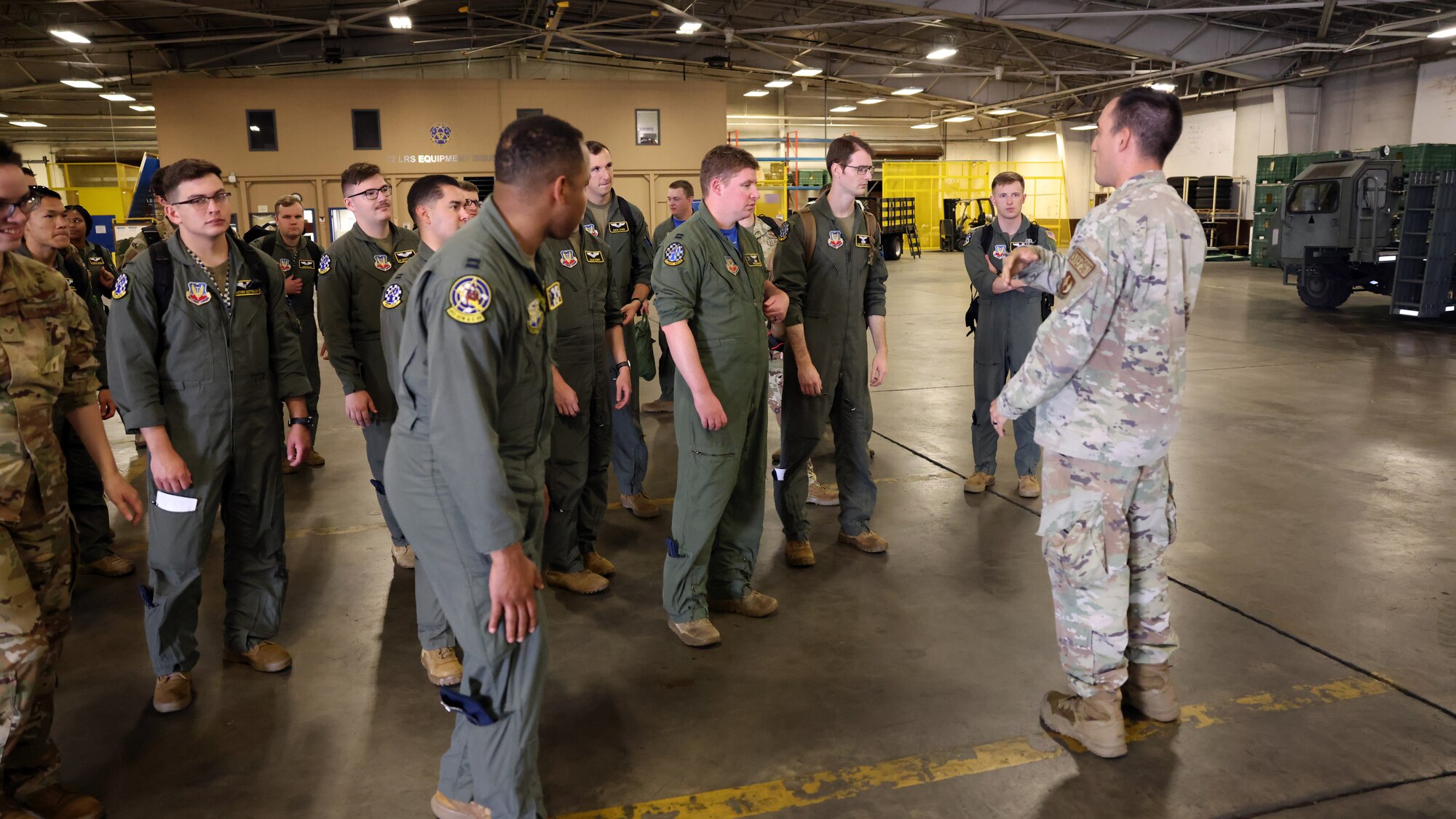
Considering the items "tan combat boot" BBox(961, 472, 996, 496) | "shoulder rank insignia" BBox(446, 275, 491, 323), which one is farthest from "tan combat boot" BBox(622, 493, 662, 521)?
"shoulder rank insignia" BBox(446, 275, 491, 323)

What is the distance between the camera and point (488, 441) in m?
1.97

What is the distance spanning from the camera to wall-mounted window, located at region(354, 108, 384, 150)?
70.7 ft

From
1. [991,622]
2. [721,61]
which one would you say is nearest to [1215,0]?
[721,61]

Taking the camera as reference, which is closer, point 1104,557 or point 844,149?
point 1104,557

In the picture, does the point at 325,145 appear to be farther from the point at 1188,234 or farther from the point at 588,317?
the point at 1188,234

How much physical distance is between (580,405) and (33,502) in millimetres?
2151

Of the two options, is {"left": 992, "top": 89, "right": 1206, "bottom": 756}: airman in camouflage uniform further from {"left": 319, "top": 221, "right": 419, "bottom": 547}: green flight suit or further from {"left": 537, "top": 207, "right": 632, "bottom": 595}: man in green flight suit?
{"left": 319, "top": 221, "right": 419, "bottom": 547}: green flight suit

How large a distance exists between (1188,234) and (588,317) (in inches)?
100

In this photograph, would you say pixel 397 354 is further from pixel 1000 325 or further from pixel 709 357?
pixel 1000 325

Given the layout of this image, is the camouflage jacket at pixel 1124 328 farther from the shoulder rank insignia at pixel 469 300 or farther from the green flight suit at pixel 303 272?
the green flight suit at pixel 303 272

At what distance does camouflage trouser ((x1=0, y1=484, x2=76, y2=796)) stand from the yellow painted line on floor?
4.65 feet

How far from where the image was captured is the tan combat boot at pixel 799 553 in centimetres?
445

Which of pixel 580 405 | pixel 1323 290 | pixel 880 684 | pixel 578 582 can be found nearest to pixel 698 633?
pixel 880 684

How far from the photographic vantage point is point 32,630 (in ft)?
7.48
